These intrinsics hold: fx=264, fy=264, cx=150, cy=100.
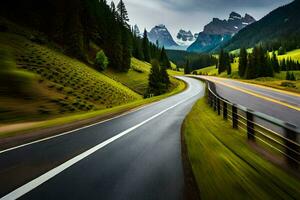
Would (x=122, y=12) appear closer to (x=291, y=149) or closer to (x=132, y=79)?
(x=132, y=79)

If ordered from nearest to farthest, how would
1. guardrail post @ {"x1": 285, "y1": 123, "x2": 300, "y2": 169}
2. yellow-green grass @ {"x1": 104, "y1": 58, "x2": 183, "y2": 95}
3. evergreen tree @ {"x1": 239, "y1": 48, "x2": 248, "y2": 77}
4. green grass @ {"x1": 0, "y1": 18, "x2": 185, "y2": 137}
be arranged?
guardrail post @ {"x1": 285, "y1": 123, "x2": 300, "y2": 169} → green grass @ {"x1": 0, "y1": 18, "x2": 185, "y2": 137} → yellow-green grass @ {"x1": 104, "y1": 58, "x2": 183, "y2": 95} → evergreen tree @ {"x1": 239, "y1": 48, "x2": 248, "y2": 77}

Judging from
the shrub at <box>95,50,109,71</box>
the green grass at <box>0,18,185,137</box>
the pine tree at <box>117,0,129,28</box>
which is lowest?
the green grass at <box>0,18,185,137</box>

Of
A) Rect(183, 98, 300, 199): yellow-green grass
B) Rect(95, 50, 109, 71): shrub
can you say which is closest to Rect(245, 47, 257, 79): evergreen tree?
Rect(95, 50, 109, 71): shrub

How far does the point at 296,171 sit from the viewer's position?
5406 mm

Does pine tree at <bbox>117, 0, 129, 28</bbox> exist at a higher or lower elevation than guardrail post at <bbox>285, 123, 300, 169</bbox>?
higher

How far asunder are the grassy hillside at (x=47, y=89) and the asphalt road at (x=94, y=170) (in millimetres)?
12576

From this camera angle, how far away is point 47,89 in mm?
28859

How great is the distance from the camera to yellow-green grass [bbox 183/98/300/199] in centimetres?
423

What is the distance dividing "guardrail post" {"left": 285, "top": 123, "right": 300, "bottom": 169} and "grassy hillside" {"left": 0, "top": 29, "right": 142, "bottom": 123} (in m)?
17.5

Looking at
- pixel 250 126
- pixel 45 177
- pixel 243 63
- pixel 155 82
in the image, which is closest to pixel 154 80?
pixel 155 82

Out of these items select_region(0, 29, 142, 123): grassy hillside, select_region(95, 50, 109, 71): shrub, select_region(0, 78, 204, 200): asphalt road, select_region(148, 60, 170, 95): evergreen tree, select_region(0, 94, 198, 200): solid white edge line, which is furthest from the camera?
select_region(95, 50, 109, 71): shrub

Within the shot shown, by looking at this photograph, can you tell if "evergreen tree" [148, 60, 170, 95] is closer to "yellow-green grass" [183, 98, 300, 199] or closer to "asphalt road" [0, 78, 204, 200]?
"asphalt road" [0, 78, 204, 200]

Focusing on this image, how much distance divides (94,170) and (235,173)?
9.44 feet

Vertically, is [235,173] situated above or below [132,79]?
below
